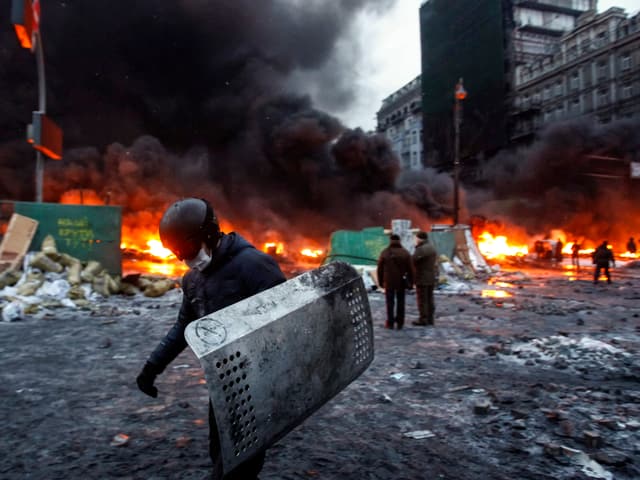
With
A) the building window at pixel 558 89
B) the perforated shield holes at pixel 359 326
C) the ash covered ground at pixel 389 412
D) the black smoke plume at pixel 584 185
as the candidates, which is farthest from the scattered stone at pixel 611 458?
the building window at pixel 558 89

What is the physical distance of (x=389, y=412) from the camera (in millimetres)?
3527

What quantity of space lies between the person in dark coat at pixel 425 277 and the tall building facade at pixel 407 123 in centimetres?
4780

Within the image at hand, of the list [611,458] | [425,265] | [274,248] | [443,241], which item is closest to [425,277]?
[425,265]

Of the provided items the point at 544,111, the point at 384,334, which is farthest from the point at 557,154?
the point at 384,334

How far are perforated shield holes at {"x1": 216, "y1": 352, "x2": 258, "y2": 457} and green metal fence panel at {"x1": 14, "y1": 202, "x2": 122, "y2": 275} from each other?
1117 cm

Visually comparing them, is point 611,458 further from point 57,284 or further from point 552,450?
point 57,284

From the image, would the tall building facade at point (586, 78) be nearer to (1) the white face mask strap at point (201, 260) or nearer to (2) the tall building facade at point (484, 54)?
(2) the tall building facade at point (484, 54)

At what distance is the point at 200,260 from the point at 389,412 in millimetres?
2297

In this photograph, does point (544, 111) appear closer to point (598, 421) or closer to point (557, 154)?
point (557, 154)

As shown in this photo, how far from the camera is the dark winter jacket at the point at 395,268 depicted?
270 inches

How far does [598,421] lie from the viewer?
3.19 meters

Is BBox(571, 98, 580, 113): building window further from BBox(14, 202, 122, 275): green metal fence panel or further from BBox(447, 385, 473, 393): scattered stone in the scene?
BBox(447, 385, 473, 393): scattered stone

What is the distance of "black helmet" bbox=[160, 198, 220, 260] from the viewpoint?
1.93 metres

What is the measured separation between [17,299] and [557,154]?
36.1 metres
